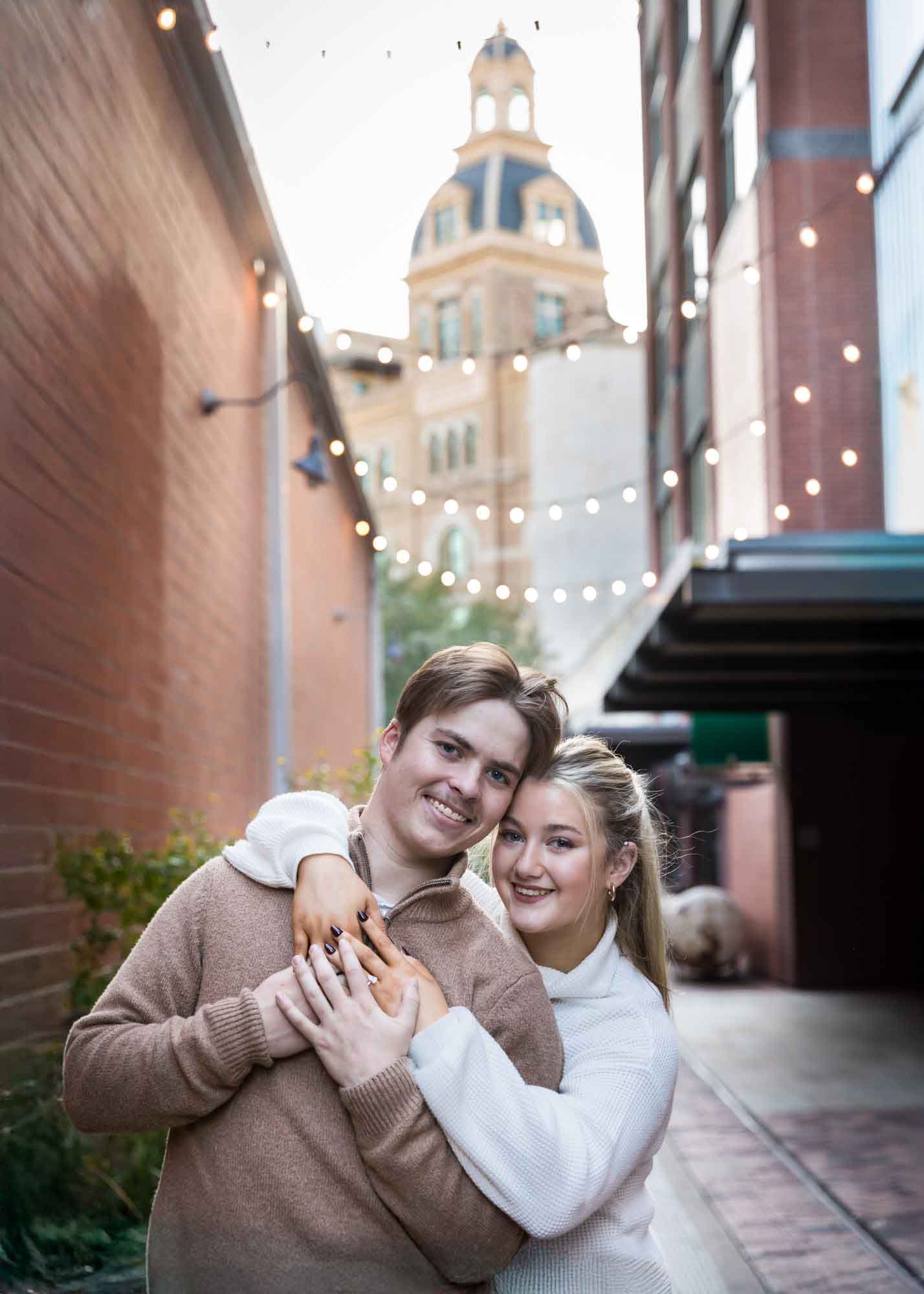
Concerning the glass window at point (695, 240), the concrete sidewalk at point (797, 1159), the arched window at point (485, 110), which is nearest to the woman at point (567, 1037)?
the concrete sidewalk at point (797, 1159)

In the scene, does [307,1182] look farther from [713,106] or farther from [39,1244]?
[713,106]

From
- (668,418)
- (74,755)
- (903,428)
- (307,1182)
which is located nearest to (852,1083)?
(903,428)

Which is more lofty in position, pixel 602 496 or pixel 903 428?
pixel 602 496

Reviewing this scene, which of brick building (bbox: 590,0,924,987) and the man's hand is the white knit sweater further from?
brick building (bbox: 590,0,924,987)

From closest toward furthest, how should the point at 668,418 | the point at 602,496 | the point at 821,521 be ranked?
the point at 821,521 < the point at 668,418 < the point at 602,496

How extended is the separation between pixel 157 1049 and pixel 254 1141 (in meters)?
0.21

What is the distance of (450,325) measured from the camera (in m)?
41.3

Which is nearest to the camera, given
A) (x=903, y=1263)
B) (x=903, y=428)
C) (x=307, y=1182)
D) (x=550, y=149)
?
(x=307, y=1182)

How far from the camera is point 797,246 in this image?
1434 cm

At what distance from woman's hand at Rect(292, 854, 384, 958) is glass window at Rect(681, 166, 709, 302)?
16683mm

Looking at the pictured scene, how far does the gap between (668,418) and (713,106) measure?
17.7 feet

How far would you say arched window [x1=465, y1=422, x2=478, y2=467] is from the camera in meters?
42.1

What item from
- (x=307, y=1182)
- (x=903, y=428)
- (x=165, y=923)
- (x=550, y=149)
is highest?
(x=550, y=149)

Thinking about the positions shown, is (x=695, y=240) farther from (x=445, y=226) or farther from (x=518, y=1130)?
(x=445, y=226)
